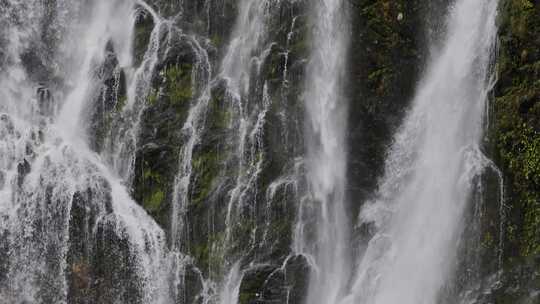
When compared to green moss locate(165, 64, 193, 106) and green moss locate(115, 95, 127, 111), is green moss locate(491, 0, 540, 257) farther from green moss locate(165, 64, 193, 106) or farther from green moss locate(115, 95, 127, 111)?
green moss locate(115, 95, 127, 111)

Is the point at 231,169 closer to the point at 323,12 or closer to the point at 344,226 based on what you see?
the point at 344,226

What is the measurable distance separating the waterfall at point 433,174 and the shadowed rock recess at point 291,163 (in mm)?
29

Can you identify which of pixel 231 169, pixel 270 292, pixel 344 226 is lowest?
pixel 270 292

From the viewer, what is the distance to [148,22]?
682 inches

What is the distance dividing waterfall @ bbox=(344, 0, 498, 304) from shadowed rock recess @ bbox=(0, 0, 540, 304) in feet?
0.10

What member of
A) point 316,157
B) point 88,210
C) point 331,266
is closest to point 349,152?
point 316,157

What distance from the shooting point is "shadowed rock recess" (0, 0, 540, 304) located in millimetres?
14094

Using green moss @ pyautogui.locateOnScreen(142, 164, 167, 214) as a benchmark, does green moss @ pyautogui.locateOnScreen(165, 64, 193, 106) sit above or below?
above

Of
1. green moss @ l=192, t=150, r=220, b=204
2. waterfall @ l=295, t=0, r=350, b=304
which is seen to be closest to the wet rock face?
waterfall @ l=295, t=0, r=350, b=304

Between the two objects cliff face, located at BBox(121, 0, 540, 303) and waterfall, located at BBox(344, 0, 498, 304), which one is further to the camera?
waterfall, located at BBox(344, 0, 498, 304)

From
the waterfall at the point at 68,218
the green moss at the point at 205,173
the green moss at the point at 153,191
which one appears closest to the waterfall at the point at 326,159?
the green moss at the point at 205,173

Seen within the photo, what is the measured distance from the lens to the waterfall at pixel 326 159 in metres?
15.0

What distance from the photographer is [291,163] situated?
50.2ft

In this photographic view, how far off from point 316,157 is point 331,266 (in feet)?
7.48
